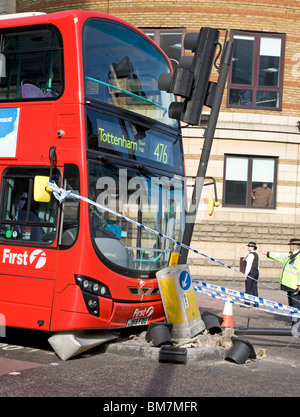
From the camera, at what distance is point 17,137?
8.30m

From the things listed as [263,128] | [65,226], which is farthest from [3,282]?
[263,128]

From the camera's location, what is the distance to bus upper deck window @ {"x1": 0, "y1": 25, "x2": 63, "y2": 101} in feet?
26.7

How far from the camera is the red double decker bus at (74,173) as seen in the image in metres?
7.79

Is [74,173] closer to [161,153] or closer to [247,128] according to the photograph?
[161,153]

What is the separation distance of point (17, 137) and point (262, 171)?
13.1m

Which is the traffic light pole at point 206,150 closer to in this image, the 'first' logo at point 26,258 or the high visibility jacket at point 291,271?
the 'first' logo at point 26,258

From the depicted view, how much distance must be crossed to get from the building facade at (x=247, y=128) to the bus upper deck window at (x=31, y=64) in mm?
11691

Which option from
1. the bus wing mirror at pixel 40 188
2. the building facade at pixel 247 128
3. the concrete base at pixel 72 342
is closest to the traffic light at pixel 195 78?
the bus wing mirror at pixel 40 188

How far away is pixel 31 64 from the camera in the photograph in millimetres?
8375

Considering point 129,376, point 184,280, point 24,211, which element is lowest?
point 129,376

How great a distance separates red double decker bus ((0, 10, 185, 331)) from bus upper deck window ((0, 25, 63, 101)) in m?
0.01

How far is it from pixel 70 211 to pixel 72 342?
1.61 metres

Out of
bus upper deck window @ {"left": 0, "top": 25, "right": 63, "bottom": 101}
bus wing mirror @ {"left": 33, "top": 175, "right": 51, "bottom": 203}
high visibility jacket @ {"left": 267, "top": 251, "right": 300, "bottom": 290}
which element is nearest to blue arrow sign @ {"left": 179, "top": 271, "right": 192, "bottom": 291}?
bus wing mirror @ {"left": 33, "top": 175, "right": 51, "bottom": 203}

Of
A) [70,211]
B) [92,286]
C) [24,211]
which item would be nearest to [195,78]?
[70,211]
